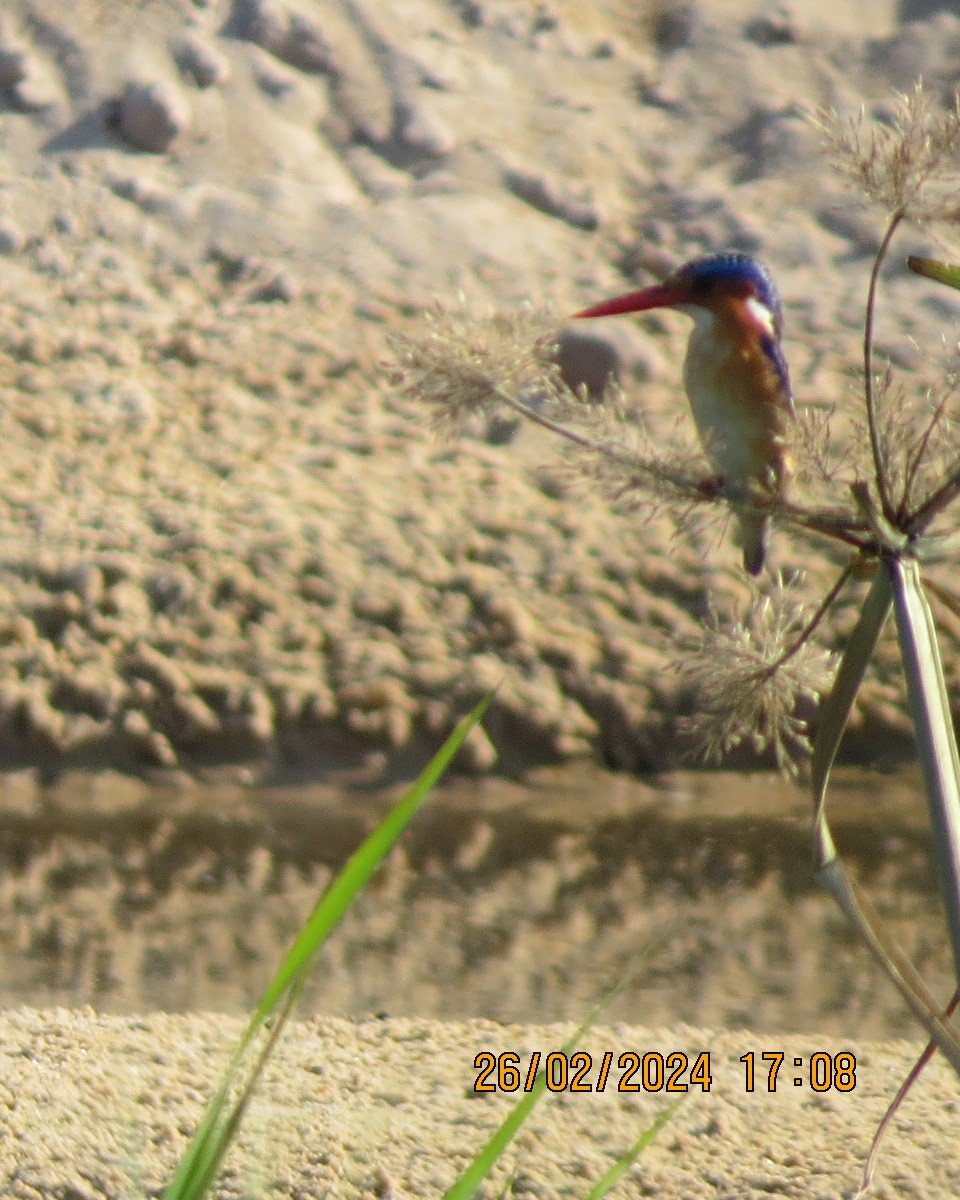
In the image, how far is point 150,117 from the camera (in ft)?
20.9

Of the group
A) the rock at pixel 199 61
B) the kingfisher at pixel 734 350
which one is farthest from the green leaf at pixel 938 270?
the rock at pixel 199 61

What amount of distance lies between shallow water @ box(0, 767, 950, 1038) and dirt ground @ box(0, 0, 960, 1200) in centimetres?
1

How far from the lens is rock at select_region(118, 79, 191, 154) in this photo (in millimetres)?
6363

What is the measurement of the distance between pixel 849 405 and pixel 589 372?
424 centimetres

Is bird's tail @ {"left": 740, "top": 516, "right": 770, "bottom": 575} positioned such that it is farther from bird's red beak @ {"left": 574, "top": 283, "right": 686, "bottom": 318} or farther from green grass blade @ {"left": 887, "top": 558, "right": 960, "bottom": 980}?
green grass blade @ {"left": 887, "top": 558, "right": 960, "bottom": 980}

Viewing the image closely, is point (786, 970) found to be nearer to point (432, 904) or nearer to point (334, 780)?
point (432, 904)

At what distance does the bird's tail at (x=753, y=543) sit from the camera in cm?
155

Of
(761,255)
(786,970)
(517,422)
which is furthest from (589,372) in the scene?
(786,970)

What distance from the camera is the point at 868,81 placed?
7020 millimetres

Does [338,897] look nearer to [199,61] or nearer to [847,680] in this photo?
[847,680]

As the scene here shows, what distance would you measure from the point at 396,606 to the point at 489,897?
1.35 m

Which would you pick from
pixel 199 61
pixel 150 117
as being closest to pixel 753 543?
pixel 150 117

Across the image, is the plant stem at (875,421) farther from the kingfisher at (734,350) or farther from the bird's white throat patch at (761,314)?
the bird's white throat patch at (761,314)

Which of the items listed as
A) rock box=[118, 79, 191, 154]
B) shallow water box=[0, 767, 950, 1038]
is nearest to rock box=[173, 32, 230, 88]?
rock box=[118, 79, 191, 154]
